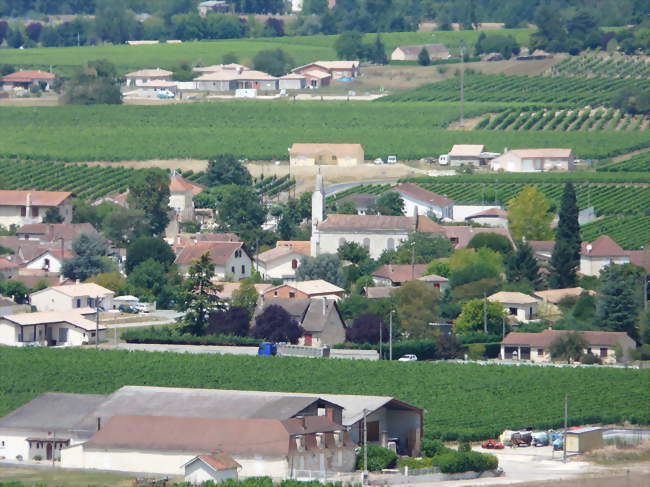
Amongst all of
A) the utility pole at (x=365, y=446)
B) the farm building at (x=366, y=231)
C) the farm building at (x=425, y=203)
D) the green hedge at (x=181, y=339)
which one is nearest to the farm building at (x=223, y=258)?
the farm building at (x=366, y=231)

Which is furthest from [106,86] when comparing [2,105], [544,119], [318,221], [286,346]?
[286,346]

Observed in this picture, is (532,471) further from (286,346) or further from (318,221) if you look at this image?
(318,221)

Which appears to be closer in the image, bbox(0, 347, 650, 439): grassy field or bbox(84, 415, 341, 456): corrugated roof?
bbox(84, 415, 341, 456): corrugated roof

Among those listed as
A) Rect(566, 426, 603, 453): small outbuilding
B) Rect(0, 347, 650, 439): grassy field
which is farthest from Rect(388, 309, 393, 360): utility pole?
Rect(566, 426, 603, 453): small outbuilding

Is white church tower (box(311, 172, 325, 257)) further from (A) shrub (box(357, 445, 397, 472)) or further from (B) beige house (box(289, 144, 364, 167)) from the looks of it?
(A) shrub (box(357, 445, 397, 472))

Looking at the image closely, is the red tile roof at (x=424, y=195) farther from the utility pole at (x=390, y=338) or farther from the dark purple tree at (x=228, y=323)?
the utility pole at (x=390, y=338)
